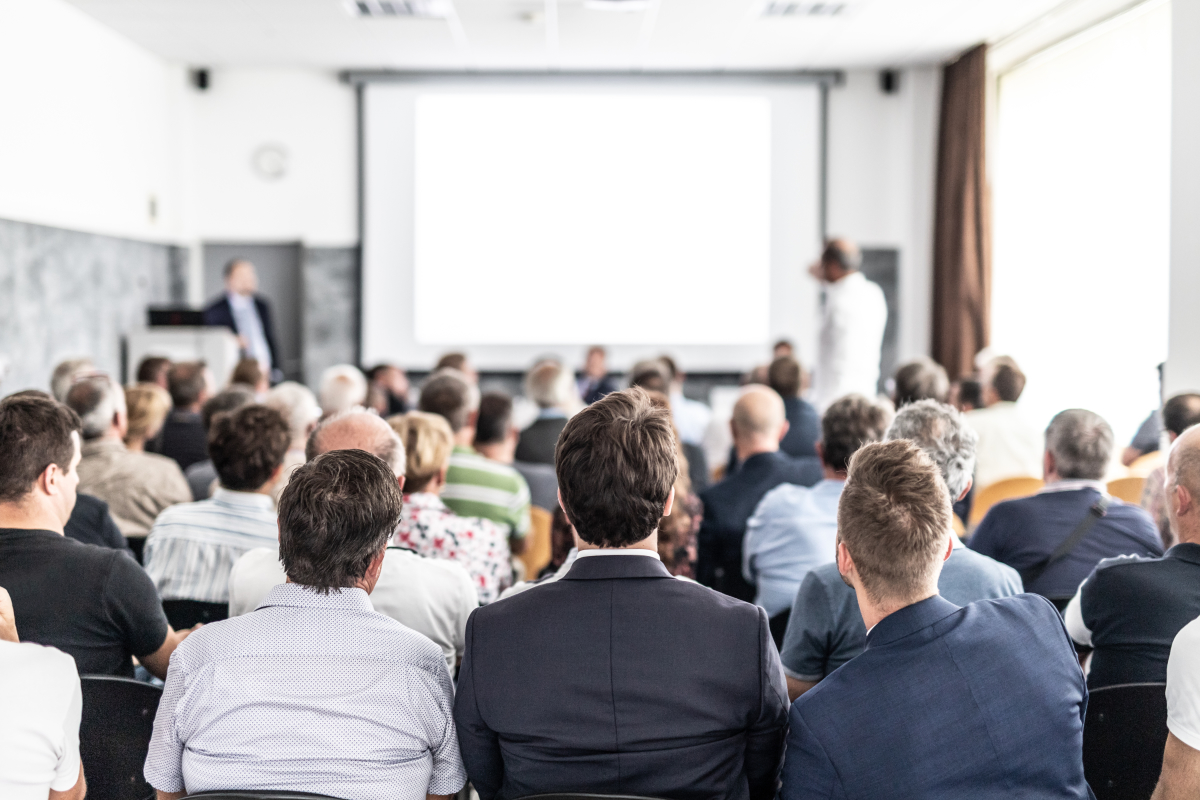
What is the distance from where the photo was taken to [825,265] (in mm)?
5508

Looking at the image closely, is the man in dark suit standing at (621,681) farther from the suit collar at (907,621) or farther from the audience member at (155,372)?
the audience member at (155,372)

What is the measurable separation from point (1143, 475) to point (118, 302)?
6.81m

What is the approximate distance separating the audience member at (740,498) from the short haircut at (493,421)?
2.93 ft

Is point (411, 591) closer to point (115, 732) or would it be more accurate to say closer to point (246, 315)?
point (115, 732)

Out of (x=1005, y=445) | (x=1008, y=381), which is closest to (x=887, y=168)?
(x=1008, y=381)

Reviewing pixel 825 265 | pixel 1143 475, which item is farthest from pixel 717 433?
pixel 1143 475

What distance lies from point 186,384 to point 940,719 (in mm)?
4016

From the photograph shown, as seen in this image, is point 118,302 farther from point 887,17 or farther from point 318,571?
point 318,571

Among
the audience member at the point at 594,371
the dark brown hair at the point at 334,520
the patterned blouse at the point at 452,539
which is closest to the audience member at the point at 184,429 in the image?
the patterned blouse at the point at 452,539

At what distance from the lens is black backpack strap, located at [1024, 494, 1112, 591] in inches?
97.7

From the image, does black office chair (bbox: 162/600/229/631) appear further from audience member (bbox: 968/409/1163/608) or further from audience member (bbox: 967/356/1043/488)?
audience member (bbox: 967/356/1043/488)

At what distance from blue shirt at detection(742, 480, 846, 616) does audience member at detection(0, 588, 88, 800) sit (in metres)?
1.75

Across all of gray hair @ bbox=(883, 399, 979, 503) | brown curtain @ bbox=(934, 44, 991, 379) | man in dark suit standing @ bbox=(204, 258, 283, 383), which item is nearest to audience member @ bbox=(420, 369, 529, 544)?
gray hair @ bbox=(883, 399, 979, 503)

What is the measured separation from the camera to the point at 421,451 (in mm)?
2633
